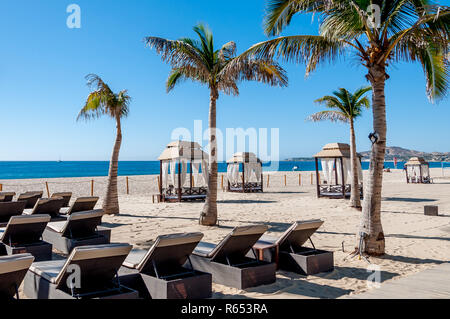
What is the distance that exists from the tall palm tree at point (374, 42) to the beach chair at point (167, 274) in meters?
3.29

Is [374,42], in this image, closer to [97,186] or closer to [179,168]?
[179,168]

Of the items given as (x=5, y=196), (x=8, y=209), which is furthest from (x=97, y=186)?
(x=8, y=209)

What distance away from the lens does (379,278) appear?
4738mm

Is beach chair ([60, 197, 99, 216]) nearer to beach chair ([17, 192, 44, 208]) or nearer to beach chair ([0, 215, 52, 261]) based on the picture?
beach chair ([0, 215, 52, 261])

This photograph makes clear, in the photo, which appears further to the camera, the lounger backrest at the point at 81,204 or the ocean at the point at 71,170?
the ocean at the point at 71,170

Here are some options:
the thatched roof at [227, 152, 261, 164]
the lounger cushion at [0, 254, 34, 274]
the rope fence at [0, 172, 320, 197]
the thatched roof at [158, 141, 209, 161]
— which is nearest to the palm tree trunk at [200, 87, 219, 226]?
the lounger cushion at [0, 254, 34, 274]

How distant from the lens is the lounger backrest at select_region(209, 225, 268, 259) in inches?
174

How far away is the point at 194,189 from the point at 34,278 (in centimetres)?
1264

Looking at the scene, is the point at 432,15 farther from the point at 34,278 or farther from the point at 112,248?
the point at 34,278

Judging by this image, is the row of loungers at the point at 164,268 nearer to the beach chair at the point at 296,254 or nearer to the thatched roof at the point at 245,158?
the beach chair at the point at 296,254

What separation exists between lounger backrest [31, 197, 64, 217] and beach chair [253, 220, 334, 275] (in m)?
5.17

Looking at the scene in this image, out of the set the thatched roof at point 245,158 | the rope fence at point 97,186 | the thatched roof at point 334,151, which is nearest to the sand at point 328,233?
the thatched roof at point 334,151

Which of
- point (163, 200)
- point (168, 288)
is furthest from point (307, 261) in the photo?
point (163, 200)

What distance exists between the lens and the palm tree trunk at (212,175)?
30.0 feet
